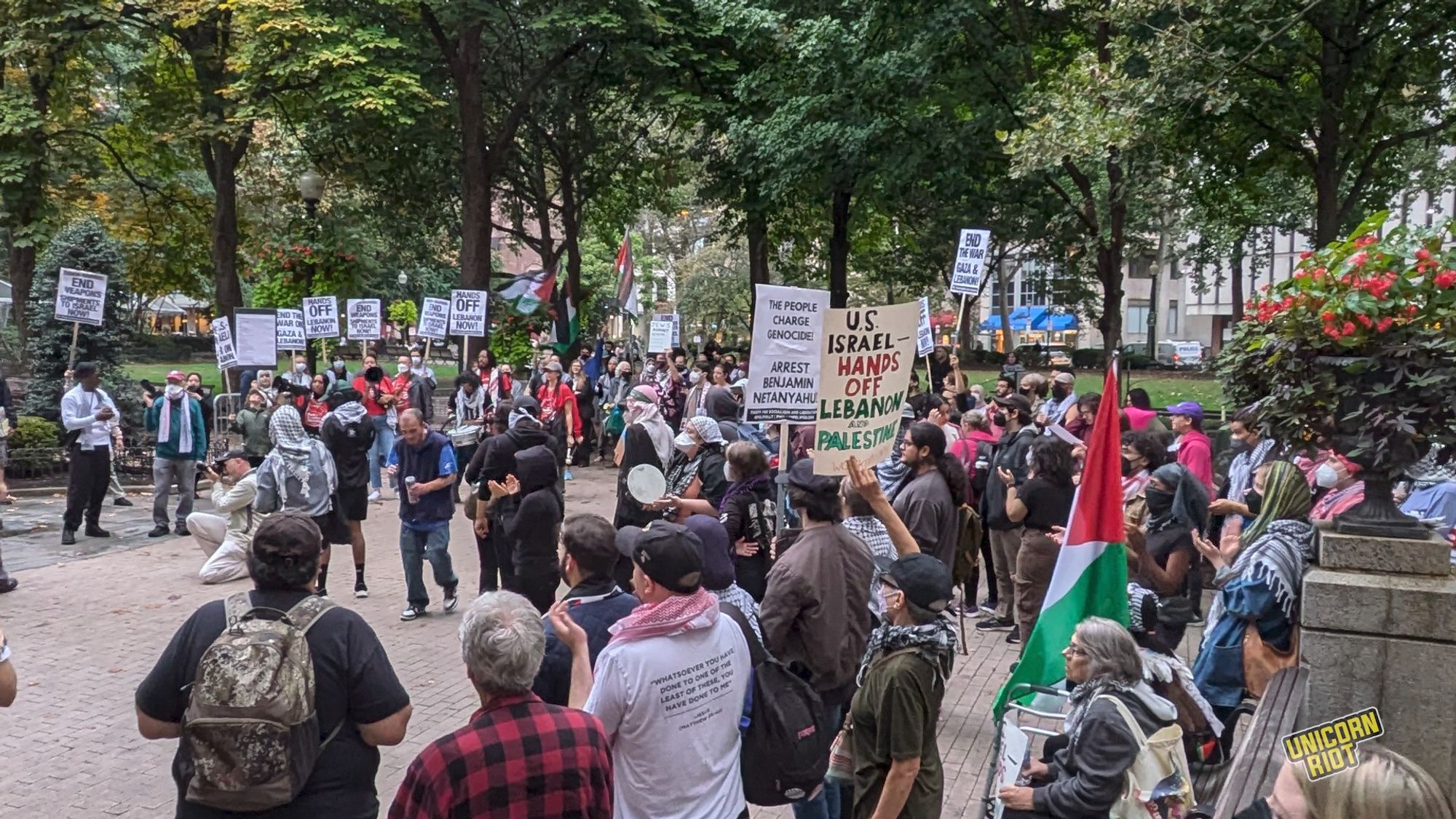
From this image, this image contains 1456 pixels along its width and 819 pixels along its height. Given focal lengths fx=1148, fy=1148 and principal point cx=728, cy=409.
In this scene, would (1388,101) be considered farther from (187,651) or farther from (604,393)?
(187,651)

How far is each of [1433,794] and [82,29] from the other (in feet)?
78.7

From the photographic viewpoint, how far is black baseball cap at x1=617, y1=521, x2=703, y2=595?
149 inches

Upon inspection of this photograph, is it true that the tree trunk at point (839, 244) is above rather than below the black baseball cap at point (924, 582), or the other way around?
above

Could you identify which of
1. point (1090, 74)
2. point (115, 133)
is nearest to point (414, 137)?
point (115, 133)

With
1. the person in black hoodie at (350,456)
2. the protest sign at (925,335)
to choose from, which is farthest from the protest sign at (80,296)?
the protest sign at (925,335)

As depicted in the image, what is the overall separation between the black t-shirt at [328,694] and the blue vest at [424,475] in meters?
6.17

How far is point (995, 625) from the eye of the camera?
1009 centimetres

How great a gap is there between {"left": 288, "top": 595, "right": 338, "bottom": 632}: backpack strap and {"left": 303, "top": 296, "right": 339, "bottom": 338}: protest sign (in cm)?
1657

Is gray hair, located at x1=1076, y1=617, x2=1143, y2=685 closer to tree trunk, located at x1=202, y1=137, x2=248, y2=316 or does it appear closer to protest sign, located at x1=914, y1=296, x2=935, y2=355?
protest sign, located at x1=914, y1=296, x2=935, y2=355

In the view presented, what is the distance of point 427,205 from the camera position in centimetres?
2839

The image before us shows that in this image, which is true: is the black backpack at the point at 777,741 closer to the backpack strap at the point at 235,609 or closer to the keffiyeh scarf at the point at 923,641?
the keffiyeh scarf at the point at 923,641

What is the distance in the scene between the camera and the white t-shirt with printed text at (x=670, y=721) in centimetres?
365

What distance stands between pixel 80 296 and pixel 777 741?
15.7 meters

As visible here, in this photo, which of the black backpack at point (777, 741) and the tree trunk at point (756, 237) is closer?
the black backpack at point (777, 741)
